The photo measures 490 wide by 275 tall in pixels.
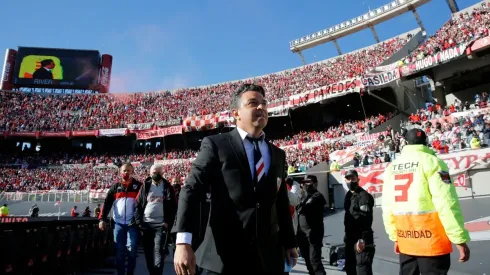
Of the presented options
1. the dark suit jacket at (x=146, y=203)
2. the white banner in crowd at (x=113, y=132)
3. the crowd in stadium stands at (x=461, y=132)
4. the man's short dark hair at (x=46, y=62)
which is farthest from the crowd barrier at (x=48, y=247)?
the man's short dark hair at (x=46, y=62)

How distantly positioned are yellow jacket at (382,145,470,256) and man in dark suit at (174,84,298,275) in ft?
4.33

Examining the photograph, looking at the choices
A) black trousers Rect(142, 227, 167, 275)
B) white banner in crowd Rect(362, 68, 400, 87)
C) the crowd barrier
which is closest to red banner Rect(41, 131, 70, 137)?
white banner in crowd Rect(362, 68, 400, 87)

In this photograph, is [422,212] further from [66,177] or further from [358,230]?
[66,177]

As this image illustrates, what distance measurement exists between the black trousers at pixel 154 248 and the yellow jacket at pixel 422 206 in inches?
133

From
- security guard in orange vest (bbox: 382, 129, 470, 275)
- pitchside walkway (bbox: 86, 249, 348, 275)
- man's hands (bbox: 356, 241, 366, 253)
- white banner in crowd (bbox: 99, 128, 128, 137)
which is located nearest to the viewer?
security guard in orange vest (bbox: 382, 129, 470, 275)

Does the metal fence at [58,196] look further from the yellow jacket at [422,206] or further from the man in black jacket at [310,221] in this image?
the yellow jacket at [422,206]

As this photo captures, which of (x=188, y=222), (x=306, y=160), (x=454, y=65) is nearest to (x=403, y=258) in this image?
(x=188, y=222)

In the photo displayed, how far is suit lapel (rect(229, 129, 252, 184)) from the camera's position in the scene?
220 centimetres

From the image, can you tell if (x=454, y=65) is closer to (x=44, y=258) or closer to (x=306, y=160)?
(x=306, y=160)

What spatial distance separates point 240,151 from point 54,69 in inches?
2006

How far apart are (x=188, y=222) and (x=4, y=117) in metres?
47.7

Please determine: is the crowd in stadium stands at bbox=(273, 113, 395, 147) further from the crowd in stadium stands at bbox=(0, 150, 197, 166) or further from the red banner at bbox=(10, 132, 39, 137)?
the red banner at bbox=(10, 132, 39, 137)

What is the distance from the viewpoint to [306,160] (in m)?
23.1

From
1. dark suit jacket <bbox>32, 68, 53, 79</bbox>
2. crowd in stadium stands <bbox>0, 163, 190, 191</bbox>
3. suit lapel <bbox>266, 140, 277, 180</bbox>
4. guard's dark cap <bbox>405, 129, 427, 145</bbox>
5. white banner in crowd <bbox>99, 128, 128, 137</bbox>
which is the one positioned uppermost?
dark suit jacket <bbox>32, 68, 53, 79</bbox>
